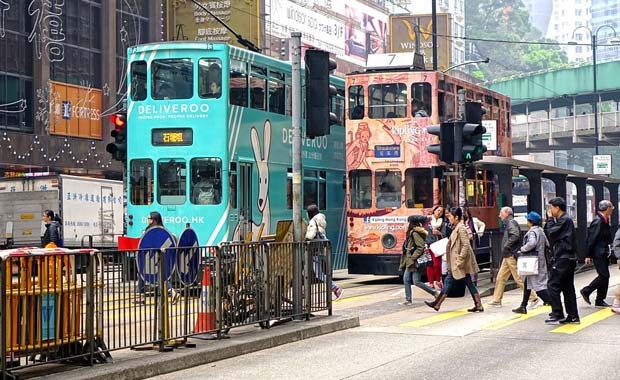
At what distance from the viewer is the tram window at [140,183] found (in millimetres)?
20094

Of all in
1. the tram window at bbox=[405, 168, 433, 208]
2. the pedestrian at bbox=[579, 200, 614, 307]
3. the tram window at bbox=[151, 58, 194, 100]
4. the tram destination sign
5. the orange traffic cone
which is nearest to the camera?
the orange traffic cone

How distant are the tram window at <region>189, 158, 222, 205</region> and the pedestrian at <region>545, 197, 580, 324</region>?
24.0 feet

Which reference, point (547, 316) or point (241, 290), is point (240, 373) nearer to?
point (241, 290)

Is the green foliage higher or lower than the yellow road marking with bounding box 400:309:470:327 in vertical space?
higher

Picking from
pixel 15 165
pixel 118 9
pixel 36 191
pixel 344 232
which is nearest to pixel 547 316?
pixel 344 232

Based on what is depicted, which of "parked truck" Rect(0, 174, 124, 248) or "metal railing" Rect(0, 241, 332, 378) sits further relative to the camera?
"parked truck" Rect(0, 174, 124, 248)

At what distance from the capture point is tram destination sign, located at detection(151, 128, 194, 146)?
19859 millimetres

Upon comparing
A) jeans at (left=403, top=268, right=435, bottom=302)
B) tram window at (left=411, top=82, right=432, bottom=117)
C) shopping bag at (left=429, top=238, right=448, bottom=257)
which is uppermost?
tram window at (left=411, top=82, right=432, bottom=117)

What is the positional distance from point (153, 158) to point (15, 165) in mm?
19404

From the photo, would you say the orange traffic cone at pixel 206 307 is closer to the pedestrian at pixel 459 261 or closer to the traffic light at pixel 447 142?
the pedestrian at pixel 459 261

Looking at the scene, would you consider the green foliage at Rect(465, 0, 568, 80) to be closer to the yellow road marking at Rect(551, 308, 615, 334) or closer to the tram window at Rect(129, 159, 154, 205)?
the tram window at Rect(129, 159, 154, 205)

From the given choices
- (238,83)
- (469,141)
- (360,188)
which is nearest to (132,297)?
(469,141)

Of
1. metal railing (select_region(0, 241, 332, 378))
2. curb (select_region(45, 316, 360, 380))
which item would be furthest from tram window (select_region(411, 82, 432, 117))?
metal railing (select_region(0, 241, 332, 378))

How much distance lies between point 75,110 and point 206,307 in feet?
101
